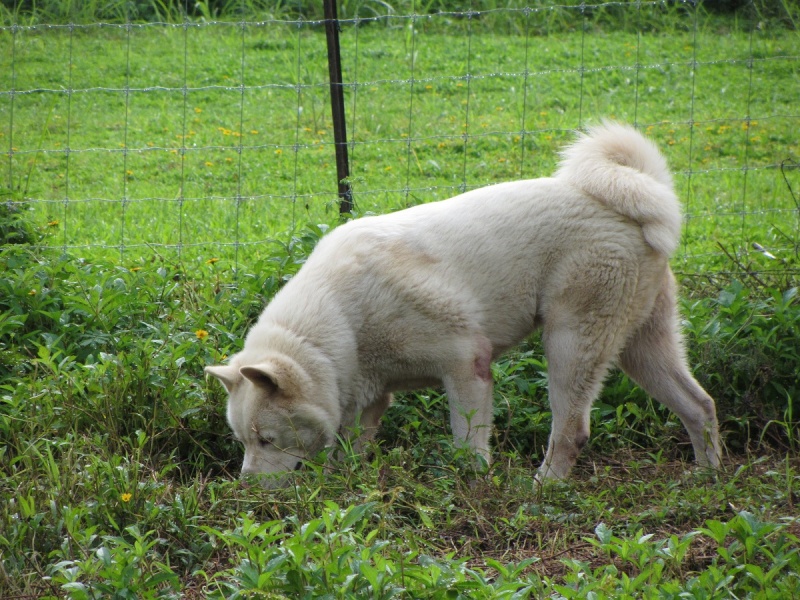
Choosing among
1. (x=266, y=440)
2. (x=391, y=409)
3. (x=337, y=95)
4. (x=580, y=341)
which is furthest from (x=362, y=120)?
(x=266, y=440)

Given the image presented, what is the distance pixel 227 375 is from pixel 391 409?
1060 millimetres

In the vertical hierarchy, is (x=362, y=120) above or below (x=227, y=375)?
above

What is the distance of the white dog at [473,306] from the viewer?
4.32 m

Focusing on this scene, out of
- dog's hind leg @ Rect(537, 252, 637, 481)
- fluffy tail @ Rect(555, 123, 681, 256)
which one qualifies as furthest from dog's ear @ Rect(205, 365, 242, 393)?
fluffy tail @ Rect(555, 123, 681, 256)

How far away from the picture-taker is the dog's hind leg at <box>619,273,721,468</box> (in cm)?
464

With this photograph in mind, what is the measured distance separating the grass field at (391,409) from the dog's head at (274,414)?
0.78ft

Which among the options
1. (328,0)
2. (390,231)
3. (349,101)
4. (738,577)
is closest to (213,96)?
(349,101)

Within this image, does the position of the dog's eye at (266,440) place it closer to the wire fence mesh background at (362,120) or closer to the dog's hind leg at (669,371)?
the dog's hind leg at (669,371)

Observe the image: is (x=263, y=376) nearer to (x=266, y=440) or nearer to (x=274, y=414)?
(x=274, y=414)

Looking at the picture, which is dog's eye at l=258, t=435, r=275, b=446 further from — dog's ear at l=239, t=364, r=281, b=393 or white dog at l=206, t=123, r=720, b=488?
dog's ear at l=239, t=364, r=281, b=393

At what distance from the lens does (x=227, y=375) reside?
4.22m

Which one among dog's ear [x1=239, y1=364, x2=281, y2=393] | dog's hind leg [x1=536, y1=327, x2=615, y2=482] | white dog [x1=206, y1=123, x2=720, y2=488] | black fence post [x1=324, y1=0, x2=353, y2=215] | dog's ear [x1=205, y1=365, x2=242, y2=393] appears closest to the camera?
dog's ear [x1=239, y1=364, x2=281, y2=393]

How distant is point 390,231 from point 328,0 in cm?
240

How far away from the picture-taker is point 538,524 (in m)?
3.67
